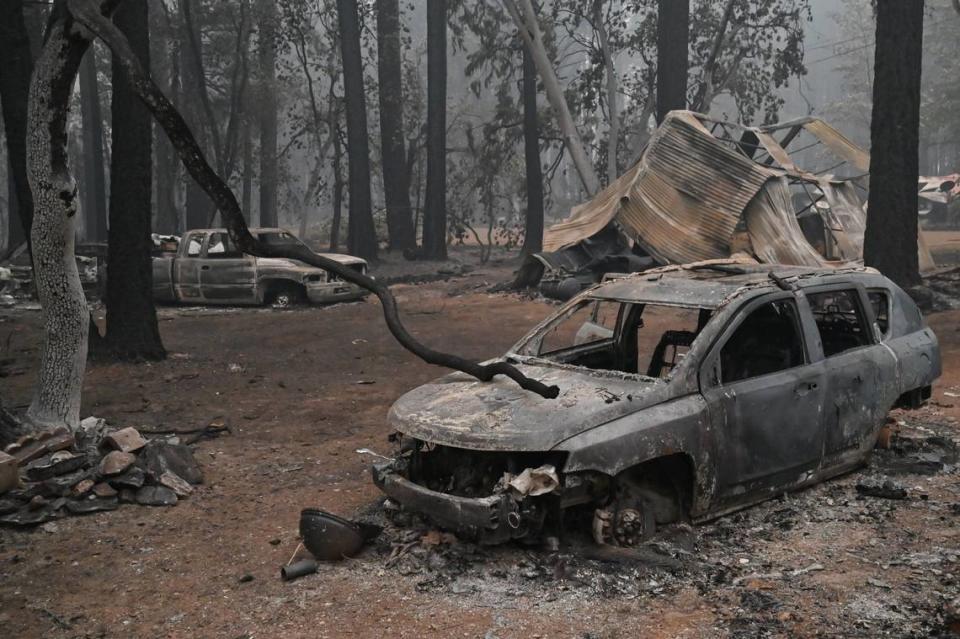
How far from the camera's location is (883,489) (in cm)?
588

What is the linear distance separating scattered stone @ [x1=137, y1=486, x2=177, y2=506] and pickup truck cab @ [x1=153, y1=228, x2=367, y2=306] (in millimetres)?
10908

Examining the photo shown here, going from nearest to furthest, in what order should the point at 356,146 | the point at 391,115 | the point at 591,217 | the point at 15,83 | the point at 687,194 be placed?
the point at 15,83 < the point at 687,194 < the point at 591,217 < the point at 356,146 < the point at 391,115

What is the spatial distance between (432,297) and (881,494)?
1401 centimetres

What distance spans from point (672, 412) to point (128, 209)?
27.1 ft

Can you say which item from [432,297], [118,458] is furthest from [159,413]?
[432,297]

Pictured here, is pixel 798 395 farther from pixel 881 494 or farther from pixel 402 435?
pixel 402 435

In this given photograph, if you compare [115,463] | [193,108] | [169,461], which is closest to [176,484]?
[169,461]

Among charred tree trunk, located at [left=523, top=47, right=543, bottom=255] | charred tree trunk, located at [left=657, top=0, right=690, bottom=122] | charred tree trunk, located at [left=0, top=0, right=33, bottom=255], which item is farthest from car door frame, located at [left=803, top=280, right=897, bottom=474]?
charred tree trunk, located at [left=523, top=47, right=543, bottom=255]

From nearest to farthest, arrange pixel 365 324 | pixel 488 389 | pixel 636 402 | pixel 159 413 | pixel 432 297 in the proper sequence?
pixel 636 402 → pixel 488 389 → pixel 159 413 → pixel 365 324 → pixel 432 297

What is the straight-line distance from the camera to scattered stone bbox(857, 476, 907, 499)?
5.82 meters

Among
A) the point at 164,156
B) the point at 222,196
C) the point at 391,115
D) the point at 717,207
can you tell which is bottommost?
the point at 222,196

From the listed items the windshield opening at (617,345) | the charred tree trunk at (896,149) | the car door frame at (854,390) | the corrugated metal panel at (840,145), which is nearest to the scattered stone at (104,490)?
the windshield opening at (617,345)

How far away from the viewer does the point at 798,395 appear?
557cm

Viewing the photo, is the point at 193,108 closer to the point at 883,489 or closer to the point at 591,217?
the point at 591,217
